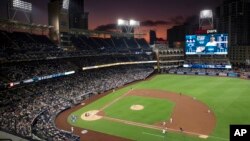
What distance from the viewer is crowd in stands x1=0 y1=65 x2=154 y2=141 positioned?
27.7 meters

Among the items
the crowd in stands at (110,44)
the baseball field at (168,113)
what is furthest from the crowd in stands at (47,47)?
the baseball field at (168,113)

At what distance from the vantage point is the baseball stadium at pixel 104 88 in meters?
29.3

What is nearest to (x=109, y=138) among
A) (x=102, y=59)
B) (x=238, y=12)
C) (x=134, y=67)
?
(x=102, y=59)

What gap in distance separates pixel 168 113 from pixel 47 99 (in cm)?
2346

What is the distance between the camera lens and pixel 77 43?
71250mm

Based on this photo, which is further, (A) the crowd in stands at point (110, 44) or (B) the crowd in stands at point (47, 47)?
(A) the crowd in stands at point (110, 44)

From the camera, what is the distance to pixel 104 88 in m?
55.7

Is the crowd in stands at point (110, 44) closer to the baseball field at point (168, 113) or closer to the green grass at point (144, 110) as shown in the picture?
the baseball field at point (168, 113)

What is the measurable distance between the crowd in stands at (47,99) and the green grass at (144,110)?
9.47 m

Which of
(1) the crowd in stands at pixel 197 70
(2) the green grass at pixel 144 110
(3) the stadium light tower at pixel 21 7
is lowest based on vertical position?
(2) the green grass at pixel 144 110

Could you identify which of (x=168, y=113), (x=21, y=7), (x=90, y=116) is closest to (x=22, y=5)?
(x=21, y=7)

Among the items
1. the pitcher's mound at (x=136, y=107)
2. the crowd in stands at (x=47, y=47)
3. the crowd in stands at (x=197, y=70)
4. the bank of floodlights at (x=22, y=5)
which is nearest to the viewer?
the pitcher's mound at (x=136, y=107)

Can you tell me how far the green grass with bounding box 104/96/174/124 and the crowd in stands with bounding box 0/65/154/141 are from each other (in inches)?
373

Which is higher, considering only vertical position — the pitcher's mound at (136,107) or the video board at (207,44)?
the video board at (207,44)
